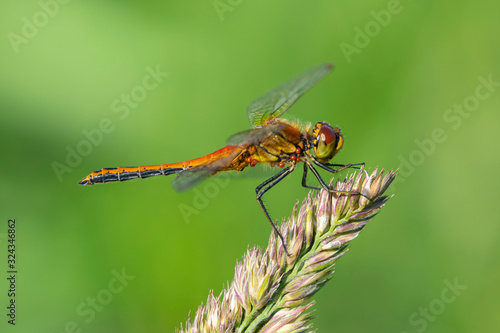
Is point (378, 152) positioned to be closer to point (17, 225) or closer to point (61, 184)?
point (61, 184)

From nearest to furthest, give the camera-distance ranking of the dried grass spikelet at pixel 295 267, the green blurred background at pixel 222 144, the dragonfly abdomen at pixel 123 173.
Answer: the dried grass spikelet at pixel 295 267 → the dragonfly abdomen at pixel 123 173 → the green blurred background at pixel 222 144

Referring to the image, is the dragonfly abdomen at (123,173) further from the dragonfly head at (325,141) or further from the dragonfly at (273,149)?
the dragonfly head at (325,141)

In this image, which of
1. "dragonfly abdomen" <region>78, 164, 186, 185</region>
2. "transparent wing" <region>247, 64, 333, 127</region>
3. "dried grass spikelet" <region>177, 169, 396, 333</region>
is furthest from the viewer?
"dragonfly abdomen" <region>78, 164, 186, 185</region>

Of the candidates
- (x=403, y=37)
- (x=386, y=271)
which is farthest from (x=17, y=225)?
(x=403, y=37)

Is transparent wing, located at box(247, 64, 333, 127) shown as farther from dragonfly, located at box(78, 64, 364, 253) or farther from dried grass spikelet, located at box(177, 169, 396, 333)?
dried grass spikelet, located at box(177, 169, 396, 333)

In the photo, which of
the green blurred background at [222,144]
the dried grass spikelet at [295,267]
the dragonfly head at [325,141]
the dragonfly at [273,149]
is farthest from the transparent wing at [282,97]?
the dried grass spikelet at [295,267]

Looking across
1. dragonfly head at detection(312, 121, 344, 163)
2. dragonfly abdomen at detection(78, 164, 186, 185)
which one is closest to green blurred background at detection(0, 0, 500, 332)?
dragonfly abdomen at detection(78, 164, 186, 185)
